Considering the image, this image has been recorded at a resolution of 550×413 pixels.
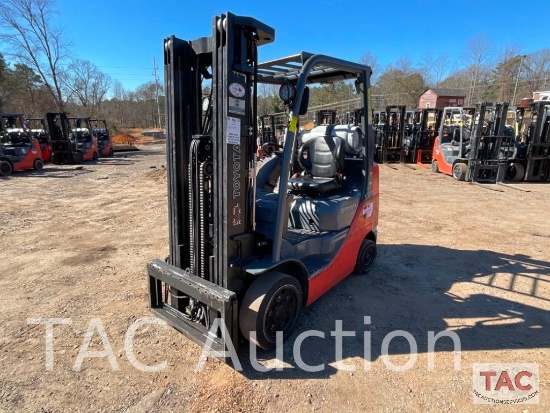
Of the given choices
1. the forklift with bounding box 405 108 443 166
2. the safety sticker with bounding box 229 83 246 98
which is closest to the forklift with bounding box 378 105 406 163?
the forklift with bounding box 405 108 443 166

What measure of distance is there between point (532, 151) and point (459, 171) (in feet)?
8.25

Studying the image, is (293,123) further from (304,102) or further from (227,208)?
(227,208)

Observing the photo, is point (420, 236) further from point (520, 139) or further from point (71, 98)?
point (71, 98)

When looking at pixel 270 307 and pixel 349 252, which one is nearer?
pixel 270 307

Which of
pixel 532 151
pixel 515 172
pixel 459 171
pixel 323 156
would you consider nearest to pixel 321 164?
pixel 323 156

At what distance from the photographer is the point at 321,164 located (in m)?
4.30

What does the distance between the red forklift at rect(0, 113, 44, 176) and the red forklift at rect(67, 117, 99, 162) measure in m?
3.21

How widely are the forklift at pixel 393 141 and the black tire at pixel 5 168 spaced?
16894mm

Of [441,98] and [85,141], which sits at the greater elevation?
[441,98]

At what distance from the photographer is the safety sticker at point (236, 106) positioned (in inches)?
101

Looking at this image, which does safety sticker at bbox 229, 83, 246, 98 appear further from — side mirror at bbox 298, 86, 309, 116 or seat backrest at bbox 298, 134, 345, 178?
seat backrest at bbox 298, 134, 345, 178

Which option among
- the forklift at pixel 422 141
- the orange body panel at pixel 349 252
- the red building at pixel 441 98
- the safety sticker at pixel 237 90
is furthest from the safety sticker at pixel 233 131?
the red building at pixel 441 98

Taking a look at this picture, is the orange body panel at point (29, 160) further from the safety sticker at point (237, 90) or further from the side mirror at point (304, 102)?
the side mirror at point (304, 102)

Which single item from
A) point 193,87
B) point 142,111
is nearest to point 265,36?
point 193,87
